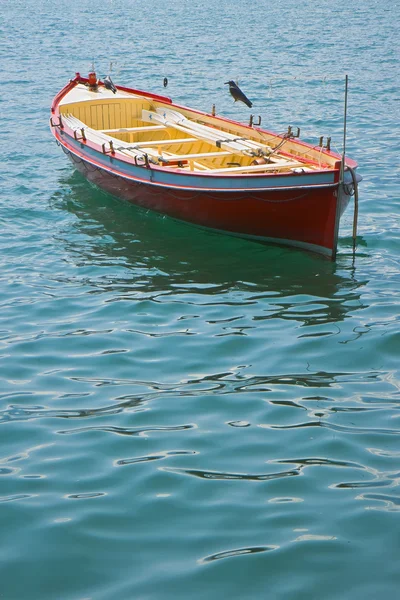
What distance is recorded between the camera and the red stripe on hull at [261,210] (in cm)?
1187

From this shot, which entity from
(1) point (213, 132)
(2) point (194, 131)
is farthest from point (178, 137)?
(1) point (213, 132)

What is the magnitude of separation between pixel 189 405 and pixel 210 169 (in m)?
7.14

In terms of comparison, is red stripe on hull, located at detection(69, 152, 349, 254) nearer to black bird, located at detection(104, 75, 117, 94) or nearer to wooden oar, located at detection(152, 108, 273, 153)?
wooden oar, located at detection(152, 108, 273, 153)

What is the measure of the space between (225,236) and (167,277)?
70.2 inches

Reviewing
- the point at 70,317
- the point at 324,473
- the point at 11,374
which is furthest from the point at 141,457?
the point at 70,317

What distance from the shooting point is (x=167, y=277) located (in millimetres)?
11836

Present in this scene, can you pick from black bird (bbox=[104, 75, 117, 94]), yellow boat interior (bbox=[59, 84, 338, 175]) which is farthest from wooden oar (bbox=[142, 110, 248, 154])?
black bird (bbox=[104, 75, 117, 94])

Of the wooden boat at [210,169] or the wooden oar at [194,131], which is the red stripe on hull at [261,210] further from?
the wooden oar at [194,131]

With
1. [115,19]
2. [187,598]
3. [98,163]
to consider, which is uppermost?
[115,19]

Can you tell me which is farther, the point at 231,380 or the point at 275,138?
the point at 275,138

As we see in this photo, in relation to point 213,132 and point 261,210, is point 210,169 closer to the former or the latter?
point 213,132

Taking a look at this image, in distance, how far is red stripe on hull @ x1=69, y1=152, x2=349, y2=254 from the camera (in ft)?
38.9

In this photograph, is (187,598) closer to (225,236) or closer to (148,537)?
(148,537)

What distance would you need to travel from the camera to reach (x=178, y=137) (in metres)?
16.8
